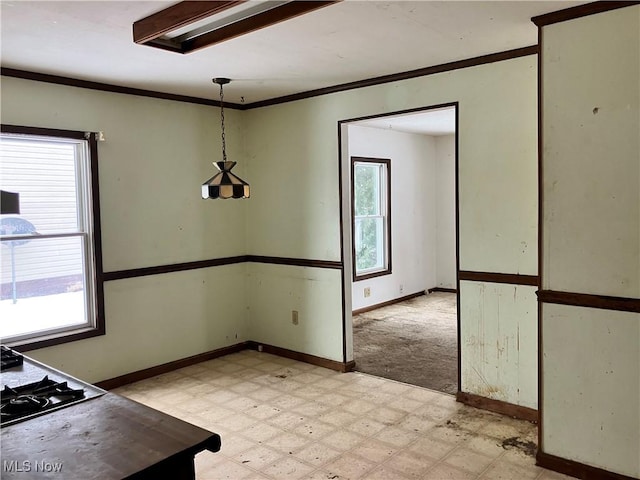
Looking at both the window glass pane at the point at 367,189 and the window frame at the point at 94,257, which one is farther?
the window glass pane at the point at 367,189

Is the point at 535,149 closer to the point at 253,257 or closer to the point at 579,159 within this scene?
the point at 579,159

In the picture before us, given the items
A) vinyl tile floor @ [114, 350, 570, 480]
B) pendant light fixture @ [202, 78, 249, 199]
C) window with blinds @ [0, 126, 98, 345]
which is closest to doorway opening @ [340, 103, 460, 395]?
vinyl tile floor @ [114, 350, 570, 480]

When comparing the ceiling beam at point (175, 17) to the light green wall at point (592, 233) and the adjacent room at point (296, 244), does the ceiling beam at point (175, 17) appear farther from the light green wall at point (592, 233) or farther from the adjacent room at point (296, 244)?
the light green wall at point (592, 233)

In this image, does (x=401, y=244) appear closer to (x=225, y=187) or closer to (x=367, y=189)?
(x=367, y=189)

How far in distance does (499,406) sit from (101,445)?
9.64 feet

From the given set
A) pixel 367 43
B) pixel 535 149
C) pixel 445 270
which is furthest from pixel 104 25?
pixel 445 270

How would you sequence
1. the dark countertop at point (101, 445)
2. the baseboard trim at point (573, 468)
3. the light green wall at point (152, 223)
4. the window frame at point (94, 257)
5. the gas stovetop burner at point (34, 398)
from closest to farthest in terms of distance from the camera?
the dark countertop at point (101, 445) < the gas stovetop burner at point (34, 398) < the baseboard trim at point (573, 468) < the window frame at point (94, 257) < the light green wall at point (152, 223)

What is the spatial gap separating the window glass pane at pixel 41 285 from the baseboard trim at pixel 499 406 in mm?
3088

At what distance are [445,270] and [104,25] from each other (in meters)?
6.60

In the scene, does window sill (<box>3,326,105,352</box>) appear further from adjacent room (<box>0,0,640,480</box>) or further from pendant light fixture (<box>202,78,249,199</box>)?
pendant light fixture (<box>202,78,249,199</box>)

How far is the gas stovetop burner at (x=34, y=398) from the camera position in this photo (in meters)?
1.82

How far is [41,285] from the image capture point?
3977 millimetres

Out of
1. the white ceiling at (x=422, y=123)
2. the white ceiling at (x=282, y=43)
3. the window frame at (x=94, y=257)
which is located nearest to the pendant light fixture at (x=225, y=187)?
the white ceiling at (x=282, y=43)

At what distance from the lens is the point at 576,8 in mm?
2701
